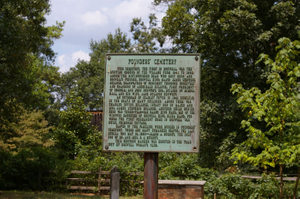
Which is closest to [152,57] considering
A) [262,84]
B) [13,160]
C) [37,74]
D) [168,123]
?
[168,123]

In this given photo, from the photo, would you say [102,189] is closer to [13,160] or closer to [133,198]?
[133,198]

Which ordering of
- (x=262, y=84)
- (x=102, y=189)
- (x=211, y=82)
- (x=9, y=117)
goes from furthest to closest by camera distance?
(x=211, y=82), (x=262, y=84), (x=102, y=189), (x=9, y=117)

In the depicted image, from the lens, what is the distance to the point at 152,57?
19.9ft

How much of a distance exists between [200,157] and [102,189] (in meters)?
6.53

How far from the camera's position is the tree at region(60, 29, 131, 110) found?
5156cm

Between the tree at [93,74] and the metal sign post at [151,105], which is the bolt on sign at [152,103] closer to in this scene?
the metal sign post at [151,105]

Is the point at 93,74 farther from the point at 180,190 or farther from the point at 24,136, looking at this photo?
the point at 180,190

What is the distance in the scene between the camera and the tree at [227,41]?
1709cm

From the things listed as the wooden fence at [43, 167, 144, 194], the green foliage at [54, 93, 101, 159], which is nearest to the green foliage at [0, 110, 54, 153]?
the green foliage at [54, 93, 101, 159]

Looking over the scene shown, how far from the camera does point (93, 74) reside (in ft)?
181

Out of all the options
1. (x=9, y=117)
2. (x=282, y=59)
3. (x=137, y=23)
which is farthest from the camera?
(x=137, y=23)

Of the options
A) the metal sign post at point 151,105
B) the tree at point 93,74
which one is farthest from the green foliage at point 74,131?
the tree at point 93,74

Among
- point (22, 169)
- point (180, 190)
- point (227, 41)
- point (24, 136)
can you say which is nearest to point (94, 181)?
point (22, 169)

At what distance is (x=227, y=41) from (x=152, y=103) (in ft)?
43.8
